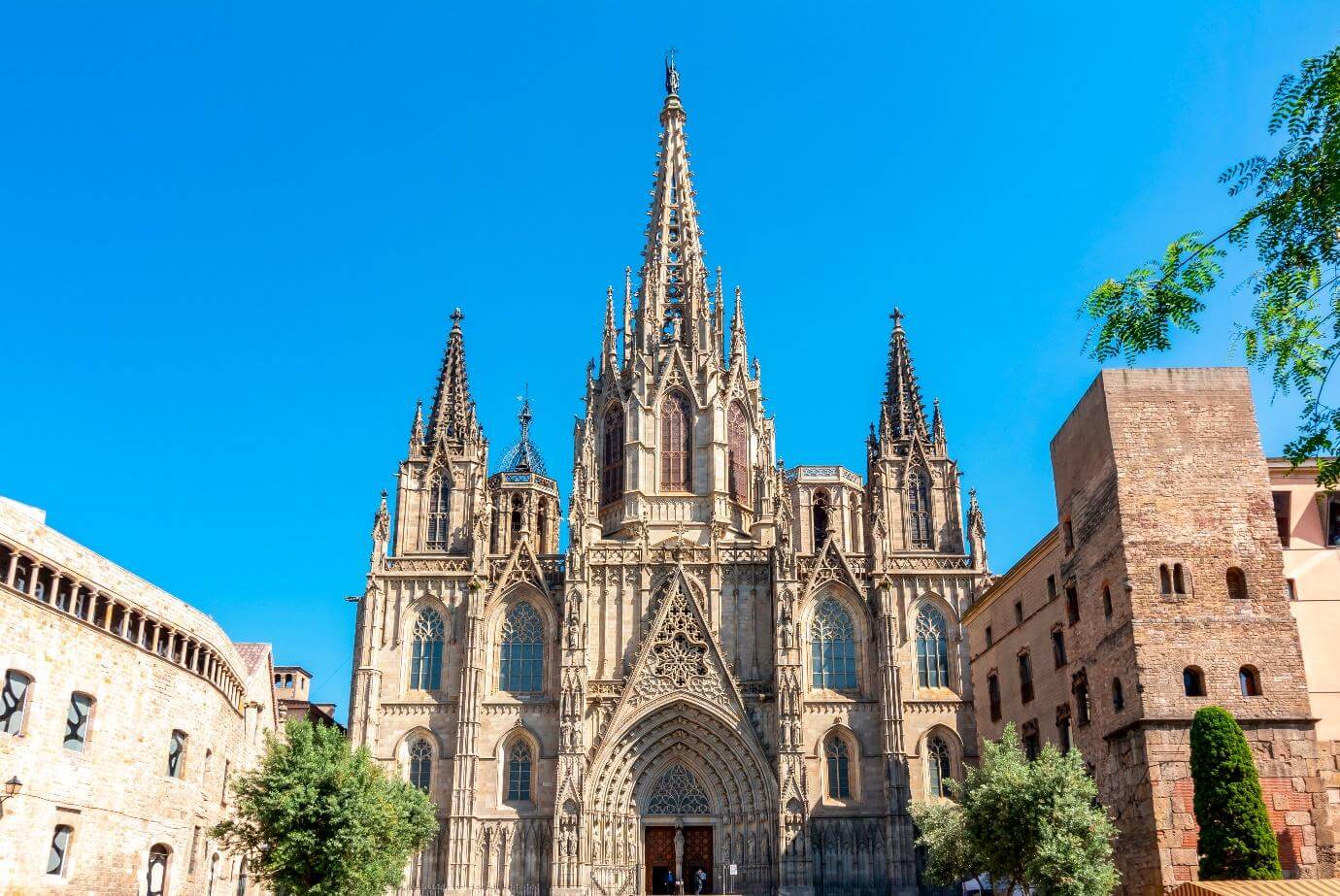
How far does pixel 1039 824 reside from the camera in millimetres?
29344

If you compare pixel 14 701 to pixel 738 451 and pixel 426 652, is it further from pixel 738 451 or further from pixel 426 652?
pixel 738 451

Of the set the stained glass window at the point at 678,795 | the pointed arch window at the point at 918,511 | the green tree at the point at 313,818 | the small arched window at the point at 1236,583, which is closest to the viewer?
the small arched window at the point at 1236,583

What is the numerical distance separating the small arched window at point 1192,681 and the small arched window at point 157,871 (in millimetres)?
28022

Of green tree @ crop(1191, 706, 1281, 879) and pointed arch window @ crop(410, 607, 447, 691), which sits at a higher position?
pointed arch window @ crop(410, 607, 447, 691)

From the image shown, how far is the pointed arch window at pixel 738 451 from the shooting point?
59219mm

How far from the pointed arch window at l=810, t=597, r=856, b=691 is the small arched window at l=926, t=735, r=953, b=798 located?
4.17 m

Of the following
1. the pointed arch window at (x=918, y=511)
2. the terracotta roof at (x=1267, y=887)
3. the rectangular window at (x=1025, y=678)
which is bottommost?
the terracotta roof at (x=1267, y=887)

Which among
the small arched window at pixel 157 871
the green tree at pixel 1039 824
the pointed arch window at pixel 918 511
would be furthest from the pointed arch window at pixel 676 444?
the small arched window at pixel 157 871

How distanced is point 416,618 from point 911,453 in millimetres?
24635

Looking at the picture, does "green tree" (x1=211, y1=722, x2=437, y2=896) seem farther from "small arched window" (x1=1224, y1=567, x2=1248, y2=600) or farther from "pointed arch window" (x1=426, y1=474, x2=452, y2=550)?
"small arched window" (x1=1224, y1=567, x2=1248, y2=600)

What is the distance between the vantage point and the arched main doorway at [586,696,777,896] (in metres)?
49.6

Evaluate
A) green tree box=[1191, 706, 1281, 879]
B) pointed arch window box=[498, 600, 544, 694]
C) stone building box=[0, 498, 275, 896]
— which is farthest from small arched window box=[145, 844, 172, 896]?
green tree box=[1191, 706, 1281, 879]

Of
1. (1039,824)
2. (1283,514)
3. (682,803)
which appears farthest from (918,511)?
(1039,824)

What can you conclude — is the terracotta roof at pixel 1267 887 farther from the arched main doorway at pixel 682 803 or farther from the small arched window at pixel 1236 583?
the arched main doorway at pixel 682 803
